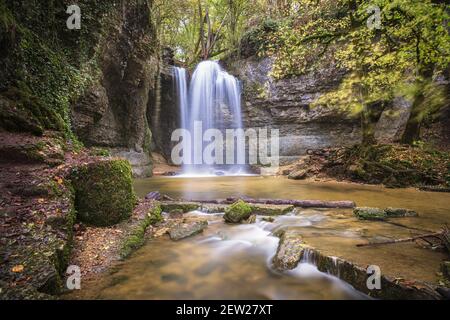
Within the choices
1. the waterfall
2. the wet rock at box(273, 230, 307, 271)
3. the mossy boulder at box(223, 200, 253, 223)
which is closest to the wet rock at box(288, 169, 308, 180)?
the mossy boulder at box(223, 200, 253, 223)

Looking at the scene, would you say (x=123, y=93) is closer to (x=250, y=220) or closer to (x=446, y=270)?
(x=250, y=220)

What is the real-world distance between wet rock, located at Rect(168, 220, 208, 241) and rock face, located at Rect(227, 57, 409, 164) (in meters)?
14.4

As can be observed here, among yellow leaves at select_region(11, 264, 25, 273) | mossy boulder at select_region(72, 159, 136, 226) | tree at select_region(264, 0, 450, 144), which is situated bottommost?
yellow leaves at select_region(11, 264, 25, 273)

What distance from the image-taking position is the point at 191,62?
26.0 meters

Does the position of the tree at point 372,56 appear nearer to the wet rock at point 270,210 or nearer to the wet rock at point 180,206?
the wet rock at point 270,210

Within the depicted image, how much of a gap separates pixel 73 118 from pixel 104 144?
127 inches

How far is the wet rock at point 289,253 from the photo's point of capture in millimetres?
3207

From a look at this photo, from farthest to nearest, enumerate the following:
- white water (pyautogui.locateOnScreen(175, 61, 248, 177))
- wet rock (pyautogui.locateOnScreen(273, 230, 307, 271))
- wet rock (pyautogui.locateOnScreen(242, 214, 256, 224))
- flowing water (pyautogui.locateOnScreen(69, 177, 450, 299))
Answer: white water (pyautogui.locateOnScreen(175, 61, 248, 177)), wet rock (pyautogui.locateOnScreen(242, 214, 256, 224)), wet rock (pyautogui.locateOnScreen(273, 230, 307, 271)), flowing water (pyautogui.locateOnScreen(69, 177, 450, 299))

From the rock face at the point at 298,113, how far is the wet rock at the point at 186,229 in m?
14.4

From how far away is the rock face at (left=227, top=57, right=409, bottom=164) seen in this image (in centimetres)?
1817

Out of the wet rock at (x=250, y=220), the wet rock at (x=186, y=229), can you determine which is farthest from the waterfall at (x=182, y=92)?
the wet rock at (x=186, y=229)

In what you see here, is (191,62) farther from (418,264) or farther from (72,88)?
(418,264)

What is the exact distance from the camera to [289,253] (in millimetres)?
3359

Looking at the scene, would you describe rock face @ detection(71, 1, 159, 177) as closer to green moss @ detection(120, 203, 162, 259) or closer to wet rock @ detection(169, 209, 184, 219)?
wet rock @ detection(169, 209, 184, 219)
